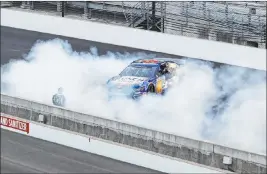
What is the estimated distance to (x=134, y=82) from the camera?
56.7 ft

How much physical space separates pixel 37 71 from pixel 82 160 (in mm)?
2949

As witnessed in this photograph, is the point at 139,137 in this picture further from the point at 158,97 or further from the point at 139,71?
the point at 139,71

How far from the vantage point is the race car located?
1695 cm

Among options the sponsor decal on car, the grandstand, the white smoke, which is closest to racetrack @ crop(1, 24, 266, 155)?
the white smoke

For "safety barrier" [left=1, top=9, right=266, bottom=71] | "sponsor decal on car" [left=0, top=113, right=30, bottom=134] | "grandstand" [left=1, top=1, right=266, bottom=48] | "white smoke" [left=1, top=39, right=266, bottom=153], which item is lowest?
"sponsor decal on car" [left=0, top=113, right=30, bottom=134]

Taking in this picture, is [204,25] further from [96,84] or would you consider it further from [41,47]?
[41,47]

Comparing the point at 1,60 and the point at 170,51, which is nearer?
the point at 170,51

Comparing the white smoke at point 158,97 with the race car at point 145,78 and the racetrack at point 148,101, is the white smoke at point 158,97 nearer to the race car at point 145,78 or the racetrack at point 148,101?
the racetrack at point 148,101

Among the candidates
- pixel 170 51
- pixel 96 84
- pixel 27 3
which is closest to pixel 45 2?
pixel 27 3

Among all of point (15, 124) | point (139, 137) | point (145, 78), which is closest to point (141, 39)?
point (145, 78)

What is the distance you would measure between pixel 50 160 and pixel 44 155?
32 cm

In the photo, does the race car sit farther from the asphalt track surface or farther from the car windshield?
the asphalt track surface

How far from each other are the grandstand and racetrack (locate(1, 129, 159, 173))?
10.0 ft

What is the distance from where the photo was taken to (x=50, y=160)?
1714 cm
